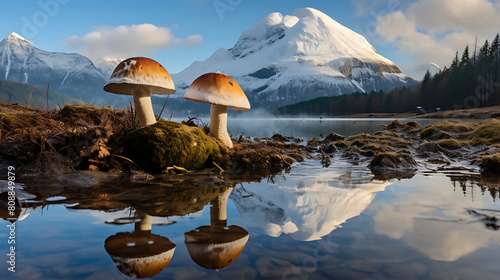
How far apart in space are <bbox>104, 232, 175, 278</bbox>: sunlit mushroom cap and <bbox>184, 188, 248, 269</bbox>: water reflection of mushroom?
0.15 meters

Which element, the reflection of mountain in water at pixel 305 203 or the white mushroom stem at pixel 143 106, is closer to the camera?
the reflection of mountain in water at pixel 305 203

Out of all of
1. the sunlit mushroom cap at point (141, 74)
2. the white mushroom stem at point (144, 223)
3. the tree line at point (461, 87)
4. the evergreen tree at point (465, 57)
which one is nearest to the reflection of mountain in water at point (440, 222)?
the white mushroom stem at point (144, 223)

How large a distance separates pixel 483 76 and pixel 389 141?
82.7 meters

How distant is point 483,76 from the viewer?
232 feet

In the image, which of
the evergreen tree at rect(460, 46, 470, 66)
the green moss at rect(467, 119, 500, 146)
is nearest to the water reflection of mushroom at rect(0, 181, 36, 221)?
the green moss at rect(467, 119, 500, 146)

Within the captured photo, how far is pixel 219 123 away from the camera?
211 inches

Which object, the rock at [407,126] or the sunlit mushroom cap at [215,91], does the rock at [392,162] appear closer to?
the sunlit mushroom cap at [215,91]

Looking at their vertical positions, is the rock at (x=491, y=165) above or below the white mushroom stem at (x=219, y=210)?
above

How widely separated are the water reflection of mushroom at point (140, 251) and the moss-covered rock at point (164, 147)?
2389 millimetres

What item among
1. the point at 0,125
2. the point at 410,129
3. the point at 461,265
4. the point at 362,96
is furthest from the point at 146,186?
the point at 362,96

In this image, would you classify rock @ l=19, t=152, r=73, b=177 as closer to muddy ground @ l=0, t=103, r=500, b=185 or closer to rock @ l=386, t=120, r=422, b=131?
muddy ground @ l=0, t=103, r=500, b=185

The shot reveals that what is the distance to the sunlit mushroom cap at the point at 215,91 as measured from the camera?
4527 millimetres

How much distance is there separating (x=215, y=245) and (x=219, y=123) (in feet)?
12.1

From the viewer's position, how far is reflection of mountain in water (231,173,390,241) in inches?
86.7
